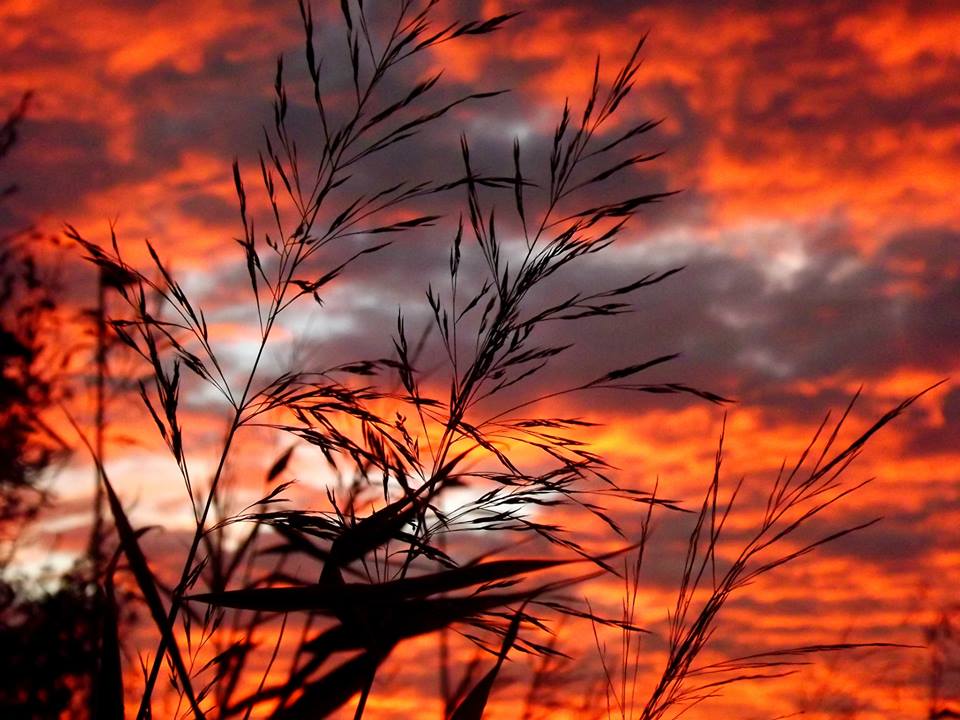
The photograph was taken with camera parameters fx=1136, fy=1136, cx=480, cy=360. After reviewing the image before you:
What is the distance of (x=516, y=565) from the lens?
1382mm

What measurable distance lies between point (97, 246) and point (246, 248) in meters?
0.25

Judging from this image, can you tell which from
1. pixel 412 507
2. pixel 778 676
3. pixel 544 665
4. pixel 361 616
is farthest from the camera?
pixel 544 665

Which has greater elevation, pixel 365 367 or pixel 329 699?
pixel 365 367

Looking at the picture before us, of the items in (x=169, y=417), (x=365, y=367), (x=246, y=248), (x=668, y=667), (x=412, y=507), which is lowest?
(x=668, y=667)

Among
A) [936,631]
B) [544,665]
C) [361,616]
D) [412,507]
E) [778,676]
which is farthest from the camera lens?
[936,631]

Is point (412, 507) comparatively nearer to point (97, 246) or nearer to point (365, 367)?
point (365, 367)

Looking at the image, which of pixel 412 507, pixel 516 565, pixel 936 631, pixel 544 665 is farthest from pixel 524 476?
pixel 936 631

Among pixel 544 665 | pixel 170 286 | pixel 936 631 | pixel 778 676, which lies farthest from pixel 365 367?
pixel 936 631

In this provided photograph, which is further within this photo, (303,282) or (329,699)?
(303,282)

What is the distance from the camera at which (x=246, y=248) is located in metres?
1.81

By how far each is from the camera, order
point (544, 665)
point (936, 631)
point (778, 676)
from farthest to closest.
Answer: point (936, 631), point (544, 665), point (778, 676)

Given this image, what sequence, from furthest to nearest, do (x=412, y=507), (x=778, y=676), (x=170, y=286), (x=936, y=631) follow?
1. (x=936, y=631)
2. (x=170, y=286)
3. (x=778, y=676)
4. (x=412, y=507)

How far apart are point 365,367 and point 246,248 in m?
0.27

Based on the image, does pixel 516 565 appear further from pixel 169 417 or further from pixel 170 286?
pixel 170 286
